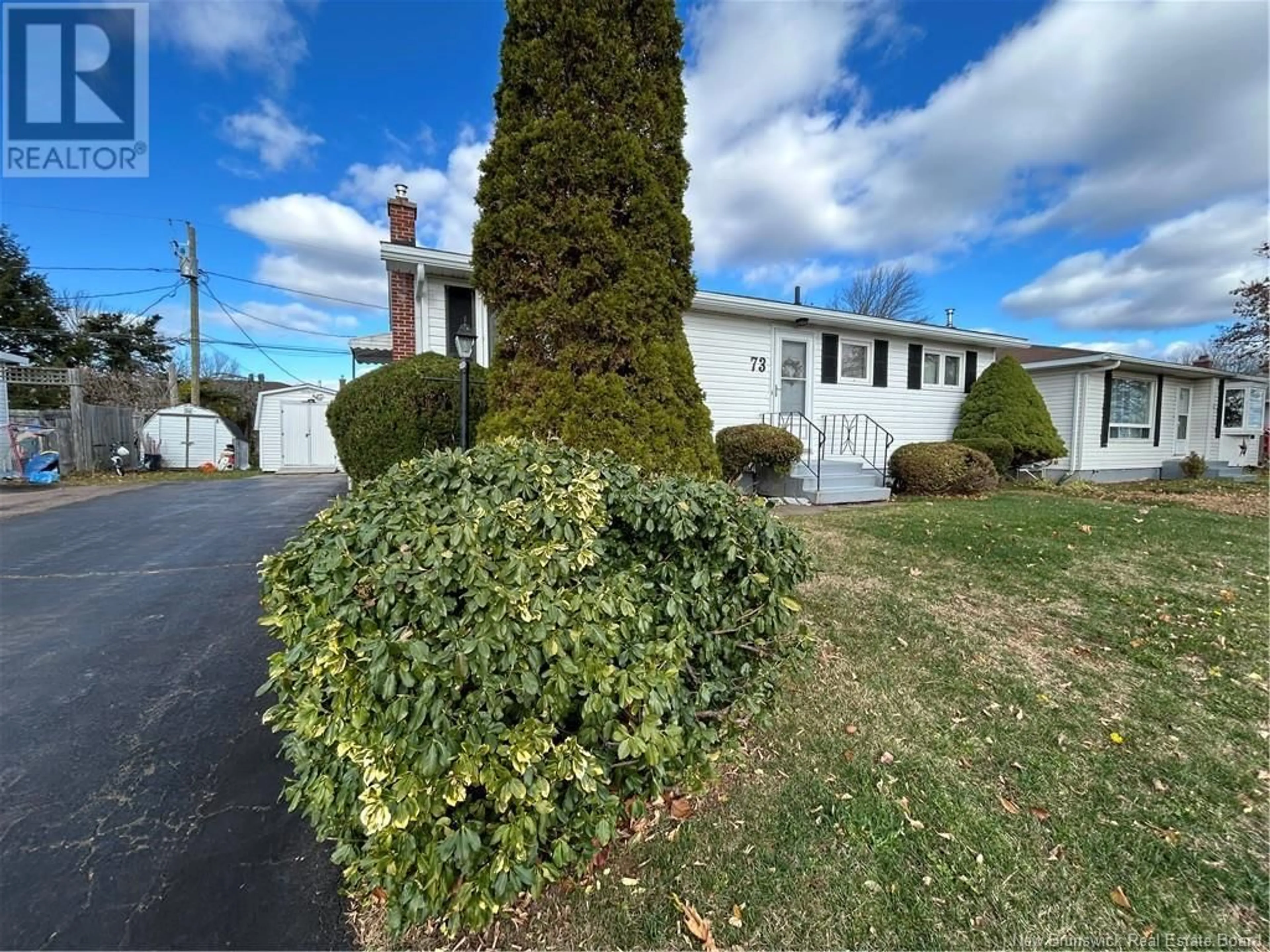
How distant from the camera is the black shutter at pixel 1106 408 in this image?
46.4 feet

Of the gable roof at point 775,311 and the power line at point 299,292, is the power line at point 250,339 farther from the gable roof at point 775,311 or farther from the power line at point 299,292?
the gable roof at point 775,311

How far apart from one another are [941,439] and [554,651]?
511 inches

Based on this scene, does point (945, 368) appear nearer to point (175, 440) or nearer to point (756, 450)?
point (756, 450)

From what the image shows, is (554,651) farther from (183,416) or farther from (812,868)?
(183,416)

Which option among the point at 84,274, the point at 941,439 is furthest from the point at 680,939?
the point at 84,274

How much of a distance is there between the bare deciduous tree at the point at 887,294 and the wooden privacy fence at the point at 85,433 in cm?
2740

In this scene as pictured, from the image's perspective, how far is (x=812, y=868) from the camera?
1838 mm

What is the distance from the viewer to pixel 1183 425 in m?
16.4

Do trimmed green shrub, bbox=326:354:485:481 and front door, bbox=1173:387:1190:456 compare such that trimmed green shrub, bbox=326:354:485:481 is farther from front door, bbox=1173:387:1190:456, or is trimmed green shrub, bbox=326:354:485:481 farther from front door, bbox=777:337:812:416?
front door, bbox=1173:387:1190:456

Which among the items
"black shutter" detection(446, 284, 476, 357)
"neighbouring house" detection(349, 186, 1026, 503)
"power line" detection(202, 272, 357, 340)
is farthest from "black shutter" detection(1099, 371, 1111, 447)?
"power line" detection(202, 272, 357, 340)

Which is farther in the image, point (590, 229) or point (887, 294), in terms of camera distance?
point (887, 294)

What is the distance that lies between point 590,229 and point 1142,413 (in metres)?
19.1

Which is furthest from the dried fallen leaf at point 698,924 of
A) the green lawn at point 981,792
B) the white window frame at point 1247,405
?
the white window frame at point 1247,405

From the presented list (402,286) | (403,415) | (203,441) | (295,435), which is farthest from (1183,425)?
(203,441)
